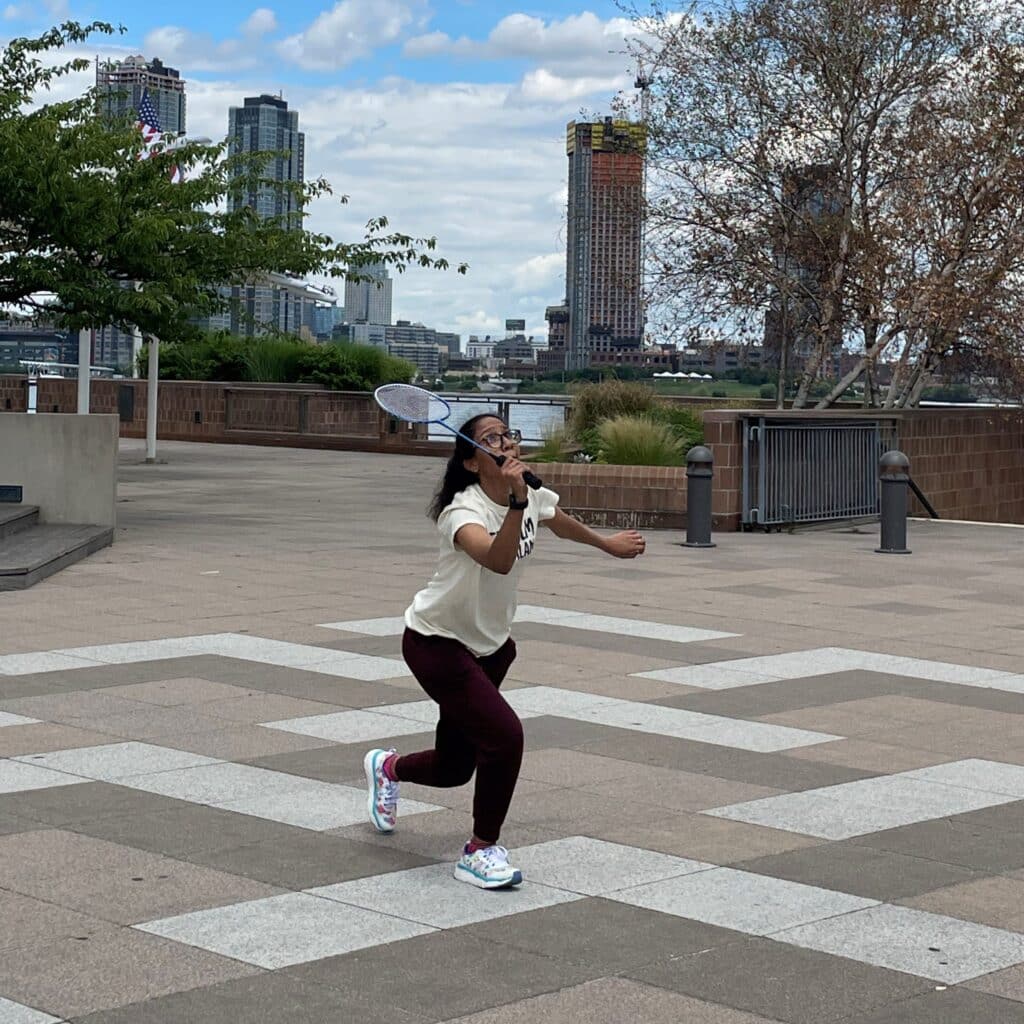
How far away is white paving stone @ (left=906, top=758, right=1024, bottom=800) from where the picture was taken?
7.45 metres

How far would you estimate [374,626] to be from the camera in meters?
11.6

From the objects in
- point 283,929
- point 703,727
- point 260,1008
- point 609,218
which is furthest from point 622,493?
point 260,1008

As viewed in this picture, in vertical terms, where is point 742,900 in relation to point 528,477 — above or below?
below

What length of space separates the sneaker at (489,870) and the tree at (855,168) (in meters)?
Result: 17.5

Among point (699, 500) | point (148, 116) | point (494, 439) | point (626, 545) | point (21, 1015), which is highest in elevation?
point (148, 116)

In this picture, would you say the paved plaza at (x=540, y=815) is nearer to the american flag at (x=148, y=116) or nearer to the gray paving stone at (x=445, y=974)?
the gray paving stone at (x=445, y=974)

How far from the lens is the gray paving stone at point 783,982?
4.74 m

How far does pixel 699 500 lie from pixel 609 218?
7.79 meters

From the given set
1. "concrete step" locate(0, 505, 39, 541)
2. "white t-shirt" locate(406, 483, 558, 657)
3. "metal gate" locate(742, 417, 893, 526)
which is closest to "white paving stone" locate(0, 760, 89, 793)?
"white t-shirt" locate(406, 483, 558, 657)

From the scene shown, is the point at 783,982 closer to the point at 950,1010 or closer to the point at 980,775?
the point at 950,1010

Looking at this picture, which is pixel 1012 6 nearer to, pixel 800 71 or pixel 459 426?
pixel 800 71

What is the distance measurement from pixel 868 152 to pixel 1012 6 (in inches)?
101

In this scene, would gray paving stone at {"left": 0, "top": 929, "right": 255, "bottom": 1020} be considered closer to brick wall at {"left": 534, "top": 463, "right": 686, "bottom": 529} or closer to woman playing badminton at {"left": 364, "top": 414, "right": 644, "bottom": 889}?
woman playing badminton at {"left": 364, "top": 414, "right": 644, "bottom": 889}

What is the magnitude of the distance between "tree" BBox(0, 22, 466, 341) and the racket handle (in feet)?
40.3
